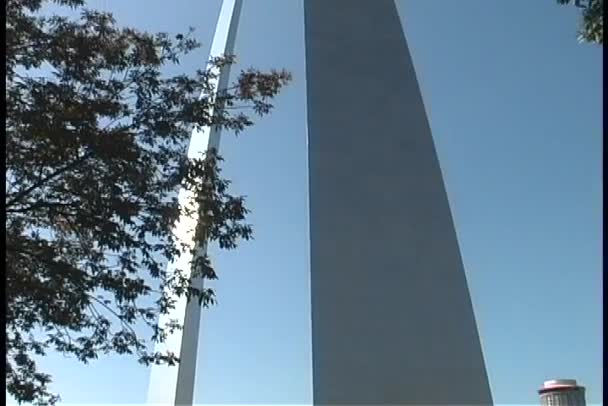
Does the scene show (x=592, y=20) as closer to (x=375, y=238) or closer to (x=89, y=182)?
(x=89, y=182)

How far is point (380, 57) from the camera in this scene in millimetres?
18406

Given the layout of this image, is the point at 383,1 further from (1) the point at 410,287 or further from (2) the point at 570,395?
(2) the point at 570,395

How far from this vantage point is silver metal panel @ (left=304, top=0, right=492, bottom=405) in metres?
15.8

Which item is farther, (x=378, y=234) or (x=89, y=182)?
(x=378, y=234)

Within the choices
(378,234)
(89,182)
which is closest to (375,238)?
(378,234)

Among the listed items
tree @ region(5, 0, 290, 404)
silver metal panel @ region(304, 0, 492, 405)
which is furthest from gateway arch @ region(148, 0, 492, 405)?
tree @ region(5, 0, 290, 404)

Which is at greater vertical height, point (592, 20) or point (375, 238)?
point (375, 238)

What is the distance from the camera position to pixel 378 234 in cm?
1692

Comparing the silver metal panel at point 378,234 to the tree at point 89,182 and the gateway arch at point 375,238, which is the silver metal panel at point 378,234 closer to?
the gateway arch at point 375,238

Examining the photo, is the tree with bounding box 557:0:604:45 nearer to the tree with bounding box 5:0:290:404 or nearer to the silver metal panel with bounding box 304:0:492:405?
the tree with bounding box 5:0:290:404

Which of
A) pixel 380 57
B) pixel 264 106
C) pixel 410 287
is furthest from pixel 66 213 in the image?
pixel 380 57

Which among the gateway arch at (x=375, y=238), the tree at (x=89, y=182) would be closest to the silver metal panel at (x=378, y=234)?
the gateway arch at (x=375, y=238)

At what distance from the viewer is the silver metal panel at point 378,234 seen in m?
15.8

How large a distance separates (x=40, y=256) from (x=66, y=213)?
1.41 feet
